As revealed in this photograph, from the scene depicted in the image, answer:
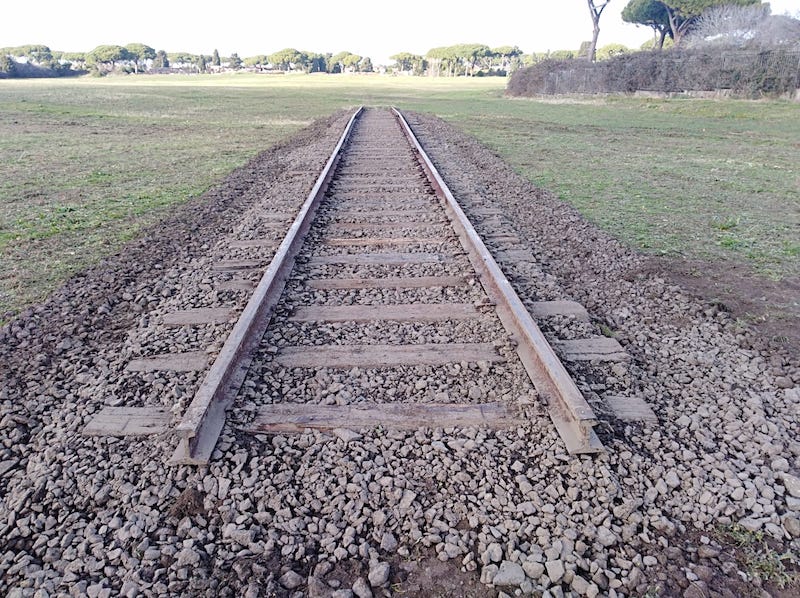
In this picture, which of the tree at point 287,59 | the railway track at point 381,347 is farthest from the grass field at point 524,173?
the tree at point 287,59

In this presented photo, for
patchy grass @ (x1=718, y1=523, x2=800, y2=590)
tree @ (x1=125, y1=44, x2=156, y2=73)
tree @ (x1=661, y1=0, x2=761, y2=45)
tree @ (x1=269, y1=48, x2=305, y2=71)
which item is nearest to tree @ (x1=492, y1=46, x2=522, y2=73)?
tree @ (x1=269, y1=48, x2=305, y2=71)

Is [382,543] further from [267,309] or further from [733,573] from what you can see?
[267,309]

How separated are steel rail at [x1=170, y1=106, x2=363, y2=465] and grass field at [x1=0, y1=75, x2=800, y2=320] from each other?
2176mm

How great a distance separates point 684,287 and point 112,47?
149414mm

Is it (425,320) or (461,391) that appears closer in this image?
(461,391)

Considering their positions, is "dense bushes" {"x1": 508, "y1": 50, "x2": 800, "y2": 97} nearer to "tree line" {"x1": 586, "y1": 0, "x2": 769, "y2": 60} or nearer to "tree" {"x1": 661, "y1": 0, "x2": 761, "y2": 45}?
"tree line" {"x1": 586, "y1": 0, "x2": 769, "y2": 60}

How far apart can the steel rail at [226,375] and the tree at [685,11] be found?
6216cm

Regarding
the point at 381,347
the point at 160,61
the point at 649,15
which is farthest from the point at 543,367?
the point at 160,61

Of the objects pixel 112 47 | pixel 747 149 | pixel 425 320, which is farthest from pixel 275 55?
pixel 425 320

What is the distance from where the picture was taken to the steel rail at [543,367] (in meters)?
2.82

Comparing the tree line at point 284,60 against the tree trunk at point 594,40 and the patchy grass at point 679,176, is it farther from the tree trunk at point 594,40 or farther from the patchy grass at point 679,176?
the patchy grass at point 679,176

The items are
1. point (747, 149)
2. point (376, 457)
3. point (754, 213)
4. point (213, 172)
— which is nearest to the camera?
point (376, 457)

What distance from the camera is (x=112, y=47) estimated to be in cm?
12800

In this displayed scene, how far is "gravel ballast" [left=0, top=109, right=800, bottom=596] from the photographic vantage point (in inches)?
87.6
